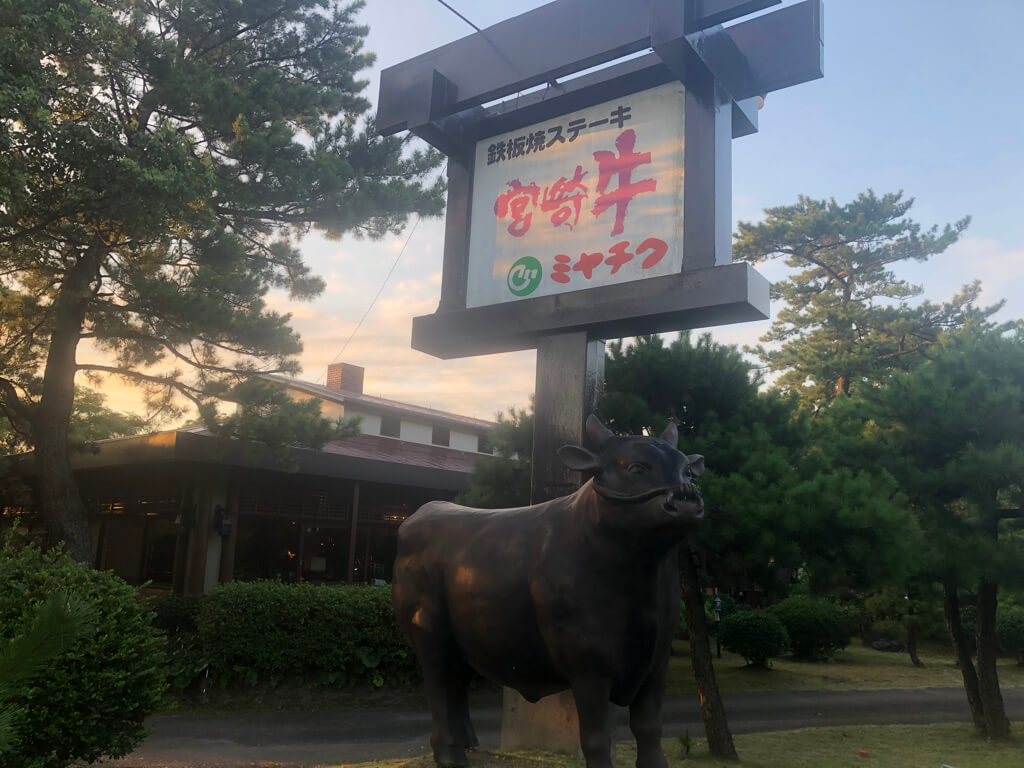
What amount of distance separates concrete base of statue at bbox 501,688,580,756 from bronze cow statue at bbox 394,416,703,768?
104 cm

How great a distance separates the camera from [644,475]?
121 inches

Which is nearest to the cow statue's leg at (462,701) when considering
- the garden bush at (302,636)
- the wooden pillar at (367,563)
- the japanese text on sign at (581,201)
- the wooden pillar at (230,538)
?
the japanese text on sign at (581,201)

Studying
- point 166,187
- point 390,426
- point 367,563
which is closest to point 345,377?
point 390,426

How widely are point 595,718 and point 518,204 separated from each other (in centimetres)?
417

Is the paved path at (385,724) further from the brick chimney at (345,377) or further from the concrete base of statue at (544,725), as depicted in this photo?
the brick chimney at (345,377)

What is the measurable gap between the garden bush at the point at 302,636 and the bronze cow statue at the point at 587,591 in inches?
288

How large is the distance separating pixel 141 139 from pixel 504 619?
8.32 m

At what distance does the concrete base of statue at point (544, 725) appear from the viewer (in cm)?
479

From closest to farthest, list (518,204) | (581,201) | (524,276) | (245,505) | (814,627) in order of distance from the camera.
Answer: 1. (581,201)
2. (524,276)
3. (518,204)
4. (245,505)
5. (814,627)

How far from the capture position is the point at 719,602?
1964 centimetres

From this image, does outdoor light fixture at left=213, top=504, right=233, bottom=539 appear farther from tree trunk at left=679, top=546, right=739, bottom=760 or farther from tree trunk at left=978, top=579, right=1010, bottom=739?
tree trunk at left=978, top=579, right=1010, bottom=739

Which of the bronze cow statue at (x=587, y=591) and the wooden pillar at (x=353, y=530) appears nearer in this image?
the bronze cow statue at (x=587, y=591)

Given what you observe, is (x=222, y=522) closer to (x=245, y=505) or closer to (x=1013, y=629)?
(x=245, y=505)

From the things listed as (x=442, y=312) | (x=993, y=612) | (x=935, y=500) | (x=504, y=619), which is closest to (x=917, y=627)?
(x=993, y=612)
